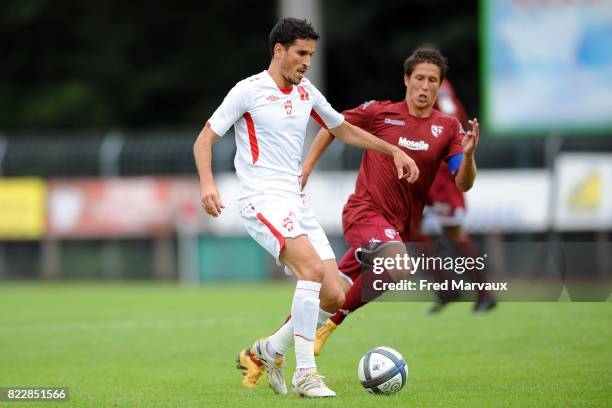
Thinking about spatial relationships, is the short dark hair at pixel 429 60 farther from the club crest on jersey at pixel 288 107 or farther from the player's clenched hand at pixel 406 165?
the club crest on jersey at pixel 288 107

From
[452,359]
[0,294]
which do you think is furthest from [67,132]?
[452,359]

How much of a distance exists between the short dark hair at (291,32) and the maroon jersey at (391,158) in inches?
53.0

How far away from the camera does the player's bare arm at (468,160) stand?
700 centimetres

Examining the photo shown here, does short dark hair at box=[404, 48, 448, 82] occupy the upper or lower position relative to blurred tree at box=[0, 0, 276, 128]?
lower

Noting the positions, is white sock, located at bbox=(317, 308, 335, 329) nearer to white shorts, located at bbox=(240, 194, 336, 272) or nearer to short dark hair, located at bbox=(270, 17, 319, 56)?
white shorts, located at bbox=(240, 194, 336, 272)

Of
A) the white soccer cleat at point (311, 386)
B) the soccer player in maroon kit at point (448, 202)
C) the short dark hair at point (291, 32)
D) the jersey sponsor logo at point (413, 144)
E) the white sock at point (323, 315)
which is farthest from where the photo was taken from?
the soccer player in maroon kit at point (448, 202)

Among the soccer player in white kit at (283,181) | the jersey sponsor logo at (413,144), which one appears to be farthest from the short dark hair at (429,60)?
the soccer player in white kit at (283,181)

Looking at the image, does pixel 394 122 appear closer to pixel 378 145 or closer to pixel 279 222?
pixel 378 145

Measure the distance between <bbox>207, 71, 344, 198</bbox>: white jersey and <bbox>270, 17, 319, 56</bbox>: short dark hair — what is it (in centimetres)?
25

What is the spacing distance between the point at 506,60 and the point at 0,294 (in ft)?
28.2

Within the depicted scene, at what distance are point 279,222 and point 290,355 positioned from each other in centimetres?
266

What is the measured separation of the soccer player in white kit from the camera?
22.1ft

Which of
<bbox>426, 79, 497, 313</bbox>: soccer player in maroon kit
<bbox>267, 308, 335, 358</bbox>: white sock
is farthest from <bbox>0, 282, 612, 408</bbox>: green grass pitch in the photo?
<bbox>426, 79, 497, 313</bbox>: soccer player in maroon kit

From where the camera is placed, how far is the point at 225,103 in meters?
6.82
